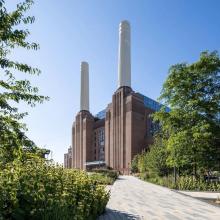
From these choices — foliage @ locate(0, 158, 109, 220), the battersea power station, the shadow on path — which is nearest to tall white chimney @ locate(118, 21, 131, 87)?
the battersea power station

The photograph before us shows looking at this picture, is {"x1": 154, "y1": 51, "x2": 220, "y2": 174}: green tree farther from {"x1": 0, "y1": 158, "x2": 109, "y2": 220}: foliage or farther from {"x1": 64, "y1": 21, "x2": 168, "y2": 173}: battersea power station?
{"x1": 64, "y1": 21, "x2": 168, "y2": 173}: battersea power station

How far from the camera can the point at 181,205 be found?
53.6 ft

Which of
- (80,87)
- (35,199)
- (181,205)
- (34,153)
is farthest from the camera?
(80,87)

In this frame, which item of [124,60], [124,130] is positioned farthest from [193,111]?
[124,60]

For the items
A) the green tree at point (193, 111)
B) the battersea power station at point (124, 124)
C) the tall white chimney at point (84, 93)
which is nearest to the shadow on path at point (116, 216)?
the green tree at point (193, 111)

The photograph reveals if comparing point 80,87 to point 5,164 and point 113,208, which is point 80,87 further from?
point 5,164

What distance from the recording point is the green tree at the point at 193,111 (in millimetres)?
24016

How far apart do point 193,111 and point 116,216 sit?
525 inches

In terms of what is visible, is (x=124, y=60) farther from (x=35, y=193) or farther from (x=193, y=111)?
(x=35, y=193)

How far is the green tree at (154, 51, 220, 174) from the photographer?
24016 millimetres

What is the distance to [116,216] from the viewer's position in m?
12.7

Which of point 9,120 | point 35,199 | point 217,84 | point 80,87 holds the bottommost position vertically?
point 35,199

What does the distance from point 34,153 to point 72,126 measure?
116 metres

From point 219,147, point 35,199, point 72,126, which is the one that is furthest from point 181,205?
point 72,126
